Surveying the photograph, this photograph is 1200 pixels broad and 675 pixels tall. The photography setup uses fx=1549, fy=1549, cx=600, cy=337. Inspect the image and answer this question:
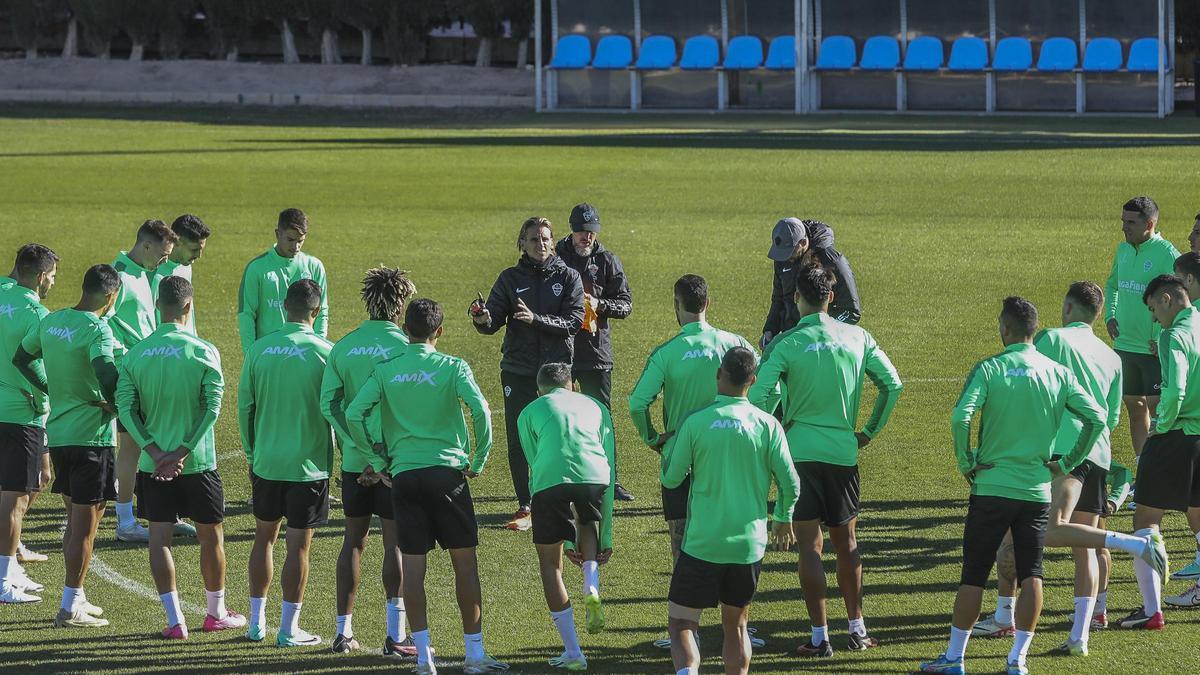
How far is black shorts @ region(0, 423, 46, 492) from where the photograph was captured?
9.34 meters

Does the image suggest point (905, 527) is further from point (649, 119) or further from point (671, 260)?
point (649, 119)

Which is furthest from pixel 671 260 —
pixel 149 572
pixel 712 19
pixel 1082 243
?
pixel 712 19

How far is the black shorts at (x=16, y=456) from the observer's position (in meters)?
9.34

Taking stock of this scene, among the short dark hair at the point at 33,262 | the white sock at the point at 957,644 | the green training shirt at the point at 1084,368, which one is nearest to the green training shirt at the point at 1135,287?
the green training shirt at the point at 1084,368

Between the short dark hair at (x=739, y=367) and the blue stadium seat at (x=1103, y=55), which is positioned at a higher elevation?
the blue stadium seat at (x=1103, y=55)

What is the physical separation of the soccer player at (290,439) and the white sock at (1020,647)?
375cm

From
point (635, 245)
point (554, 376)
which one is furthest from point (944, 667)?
point (635, 245)

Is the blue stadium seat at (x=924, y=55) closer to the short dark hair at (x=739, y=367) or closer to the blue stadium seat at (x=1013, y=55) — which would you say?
the blue stadium seat at (x=1013, y=55)

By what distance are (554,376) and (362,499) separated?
1.30 metres

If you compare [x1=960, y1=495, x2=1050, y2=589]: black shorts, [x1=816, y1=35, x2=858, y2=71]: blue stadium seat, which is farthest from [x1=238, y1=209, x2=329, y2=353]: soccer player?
[x1=816, y1=35, x2=858, y2=71]: blue stadium seat

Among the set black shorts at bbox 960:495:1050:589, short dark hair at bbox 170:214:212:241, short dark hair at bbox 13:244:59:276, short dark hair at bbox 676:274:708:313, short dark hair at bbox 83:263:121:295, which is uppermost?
short dark hair at bbox 170:214:212:241

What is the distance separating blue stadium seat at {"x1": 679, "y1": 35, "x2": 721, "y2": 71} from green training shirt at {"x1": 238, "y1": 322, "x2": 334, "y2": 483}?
1327 inches

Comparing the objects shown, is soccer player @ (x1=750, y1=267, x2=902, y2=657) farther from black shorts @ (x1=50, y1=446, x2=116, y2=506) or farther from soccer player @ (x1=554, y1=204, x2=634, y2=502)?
black shorts @ (x1=50, y1=446, x2=116, y2=506)

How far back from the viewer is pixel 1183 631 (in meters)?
8.62
